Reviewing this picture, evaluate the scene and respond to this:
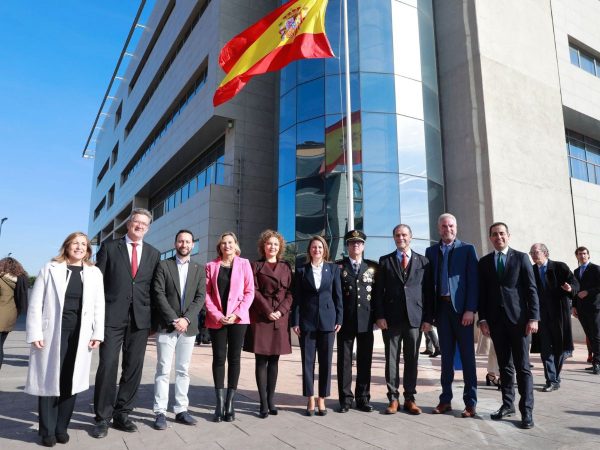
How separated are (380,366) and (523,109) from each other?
13741 mm

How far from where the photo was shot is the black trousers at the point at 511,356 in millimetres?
4656

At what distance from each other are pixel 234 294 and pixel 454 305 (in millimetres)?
2572

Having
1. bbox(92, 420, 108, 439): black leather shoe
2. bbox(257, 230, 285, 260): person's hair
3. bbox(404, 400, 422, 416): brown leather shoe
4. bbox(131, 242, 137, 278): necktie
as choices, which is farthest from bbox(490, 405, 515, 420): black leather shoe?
bbox(131, 242, 137, 278): necktie

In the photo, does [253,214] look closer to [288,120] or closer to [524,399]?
[288,120]

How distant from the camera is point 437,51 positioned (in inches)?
711

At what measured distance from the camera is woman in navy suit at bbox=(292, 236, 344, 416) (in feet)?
17.0

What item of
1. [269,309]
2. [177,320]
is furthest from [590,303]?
[177,320]

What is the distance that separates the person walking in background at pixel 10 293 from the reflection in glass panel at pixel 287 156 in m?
11.5

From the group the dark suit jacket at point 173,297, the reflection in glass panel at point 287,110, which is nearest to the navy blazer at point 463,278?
the dark suit jacket at point 173,297

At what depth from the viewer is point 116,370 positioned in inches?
179

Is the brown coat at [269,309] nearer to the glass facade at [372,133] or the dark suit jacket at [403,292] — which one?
the dark suit jacket at [403,292]

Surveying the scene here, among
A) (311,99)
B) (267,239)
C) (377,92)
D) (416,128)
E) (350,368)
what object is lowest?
(350,368)

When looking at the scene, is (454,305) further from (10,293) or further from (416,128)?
(416,128)

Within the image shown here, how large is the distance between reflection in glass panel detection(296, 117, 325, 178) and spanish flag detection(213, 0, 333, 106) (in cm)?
620
